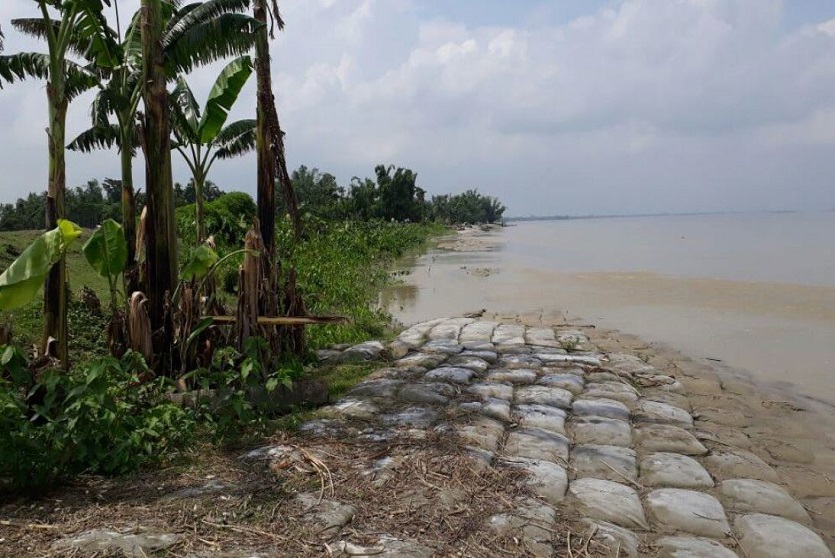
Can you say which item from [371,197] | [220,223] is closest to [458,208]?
[371,197]

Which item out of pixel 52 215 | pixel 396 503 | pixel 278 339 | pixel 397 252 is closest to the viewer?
pixel 396 503

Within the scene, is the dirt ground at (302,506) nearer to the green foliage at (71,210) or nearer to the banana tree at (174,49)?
the banana tree at (174,49)

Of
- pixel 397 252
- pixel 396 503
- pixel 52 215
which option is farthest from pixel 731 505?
pixel 397 252

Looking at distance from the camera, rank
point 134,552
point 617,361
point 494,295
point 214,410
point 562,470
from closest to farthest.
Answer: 1. point 134,552
2. point 562,470
3. point 214,410
4. point 617,361
5. point 494,295

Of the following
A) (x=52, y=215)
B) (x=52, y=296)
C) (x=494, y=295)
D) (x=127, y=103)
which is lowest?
(x=494, y=295)

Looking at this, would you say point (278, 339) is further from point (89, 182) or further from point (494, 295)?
point (89, 182)

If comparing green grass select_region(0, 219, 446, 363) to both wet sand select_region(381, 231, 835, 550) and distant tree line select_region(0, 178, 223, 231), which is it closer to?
wet sand select_region(381, 231, 835, 550)

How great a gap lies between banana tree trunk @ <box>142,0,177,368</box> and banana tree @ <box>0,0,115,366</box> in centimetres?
70

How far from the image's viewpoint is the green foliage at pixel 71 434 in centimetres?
314

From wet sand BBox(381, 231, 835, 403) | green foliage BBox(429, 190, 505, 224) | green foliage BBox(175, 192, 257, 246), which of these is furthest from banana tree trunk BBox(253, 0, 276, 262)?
green foliage BBox(429, 190, 505, 224)

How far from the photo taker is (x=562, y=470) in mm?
3670

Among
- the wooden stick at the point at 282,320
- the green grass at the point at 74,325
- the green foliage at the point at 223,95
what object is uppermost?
the green foliage at the point at 223,95

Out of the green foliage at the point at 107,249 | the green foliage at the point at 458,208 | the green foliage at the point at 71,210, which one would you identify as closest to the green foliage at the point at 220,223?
the green foliage at the point at 107,249

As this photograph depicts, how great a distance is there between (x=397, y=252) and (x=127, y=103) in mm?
17995
